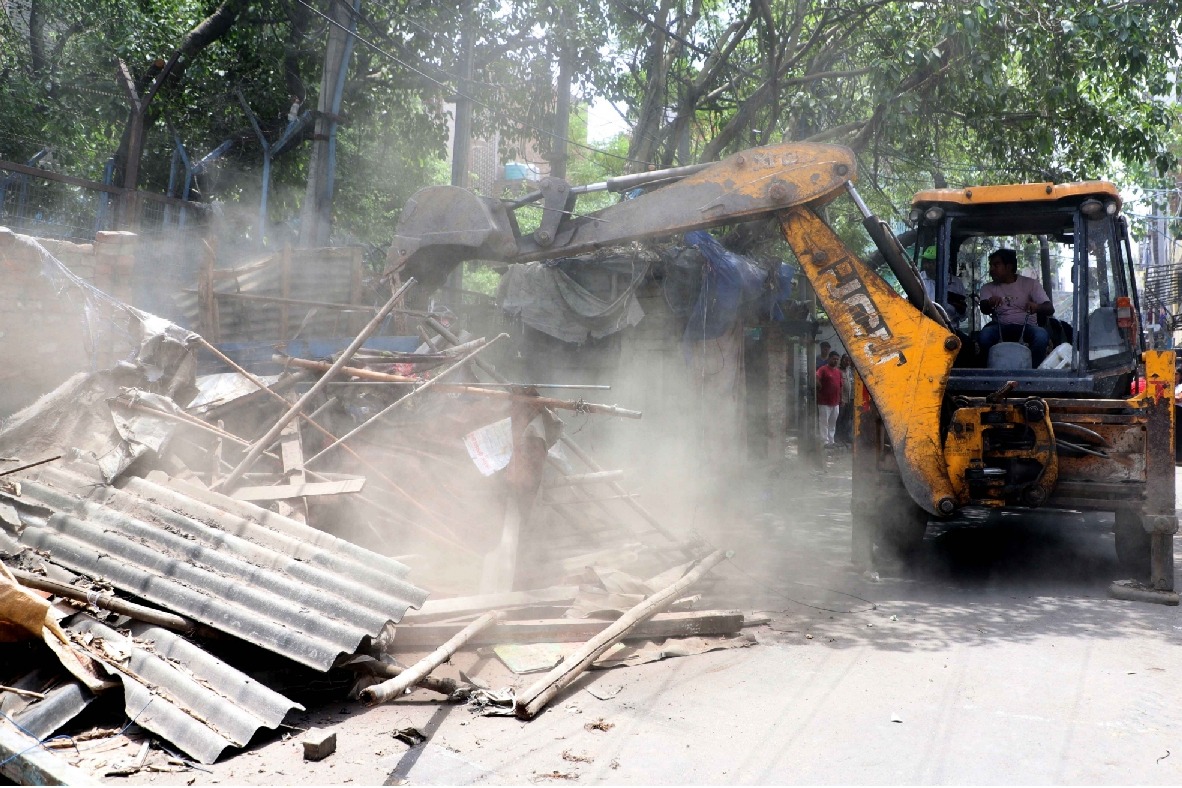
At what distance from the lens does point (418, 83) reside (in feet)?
56.0

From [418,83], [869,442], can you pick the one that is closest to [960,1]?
[869,442]

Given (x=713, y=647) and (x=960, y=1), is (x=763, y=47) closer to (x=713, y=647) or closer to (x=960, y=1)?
(x=960, y=1)

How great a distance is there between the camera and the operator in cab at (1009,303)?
823 centimetres

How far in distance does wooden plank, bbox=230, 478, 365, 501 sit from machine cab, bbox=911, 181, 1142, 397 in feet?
16.5

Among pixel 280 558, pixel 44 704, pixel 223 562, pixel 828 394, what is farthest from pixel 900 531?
pixel 828 394

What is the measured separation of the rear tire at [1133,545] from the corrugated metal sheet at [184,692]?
6.56 m

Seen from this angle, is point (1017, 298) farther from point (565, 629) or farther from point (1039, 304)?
point (565, 629)

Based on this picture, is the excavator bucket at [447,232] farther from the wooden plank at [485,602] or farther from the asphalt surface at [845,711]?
the asphalt surface at [845,711]

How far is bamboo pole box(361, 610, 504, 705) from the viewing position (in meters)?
4.17

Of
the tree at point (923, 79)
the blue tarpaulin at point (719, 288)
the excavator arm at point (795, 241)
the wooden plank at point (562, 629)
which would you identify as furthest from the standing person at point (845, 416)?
the wooden plank at point (562, 629)

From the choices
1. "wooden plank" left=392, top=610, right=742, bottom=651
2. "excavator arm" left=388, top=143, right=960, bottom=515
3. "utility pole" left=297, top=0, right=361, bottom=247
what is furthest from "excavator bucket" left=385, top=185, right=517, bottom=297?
"utility pole" left=297, top=0, right=361, bottom=247

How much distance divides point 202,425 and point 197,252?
293 inches

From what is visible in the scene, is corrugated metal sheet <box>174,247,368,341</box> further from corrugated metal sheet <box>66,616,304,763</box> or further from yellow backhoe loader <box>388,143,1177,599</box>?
corrugated metal sheet <box>66,616,304,763</box>

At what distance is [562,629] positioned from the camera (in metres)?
5.75
